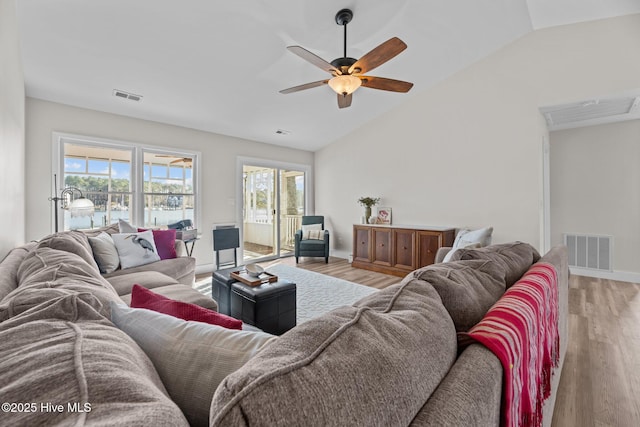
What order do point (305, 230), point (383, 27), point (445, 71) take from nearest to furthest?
point (383, 27)
point (445, 71)
point (305, 230)

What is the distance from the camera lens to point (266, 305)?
88.0 inches

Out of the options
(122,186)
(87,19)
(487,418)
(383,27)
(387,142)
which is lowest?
(487,418)

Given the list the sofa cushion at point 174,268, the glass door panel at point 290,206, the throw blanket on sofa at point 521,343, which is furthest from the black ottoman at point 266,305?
the glass door panel at point 290,206

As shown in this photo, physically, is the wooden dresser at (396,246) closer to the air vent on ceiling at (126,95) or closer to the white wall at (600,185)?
the white wall at (600,185)

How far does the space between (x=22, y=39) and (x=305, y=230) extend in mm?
4320

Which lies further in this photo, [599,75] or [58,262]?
[599,75]

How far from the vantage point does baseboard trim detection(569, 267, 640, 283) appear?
153 inches

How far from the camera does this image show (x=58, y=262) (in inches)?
48.9

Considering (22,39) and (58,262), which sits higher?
(22,39)

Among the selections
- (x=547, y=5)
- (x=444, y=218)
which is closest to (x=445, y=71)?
(x=547, y=5)

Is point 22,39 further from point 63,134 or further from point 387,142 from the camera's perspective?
point 387,142

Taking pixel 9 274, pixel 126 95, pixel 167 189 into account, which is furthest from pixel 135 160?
pixel 9 274

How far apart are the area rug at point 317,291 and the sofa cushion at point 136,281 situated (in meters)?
1.22

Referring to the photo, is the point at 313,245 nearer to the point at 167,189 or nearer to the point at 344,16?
the point at 167,189
